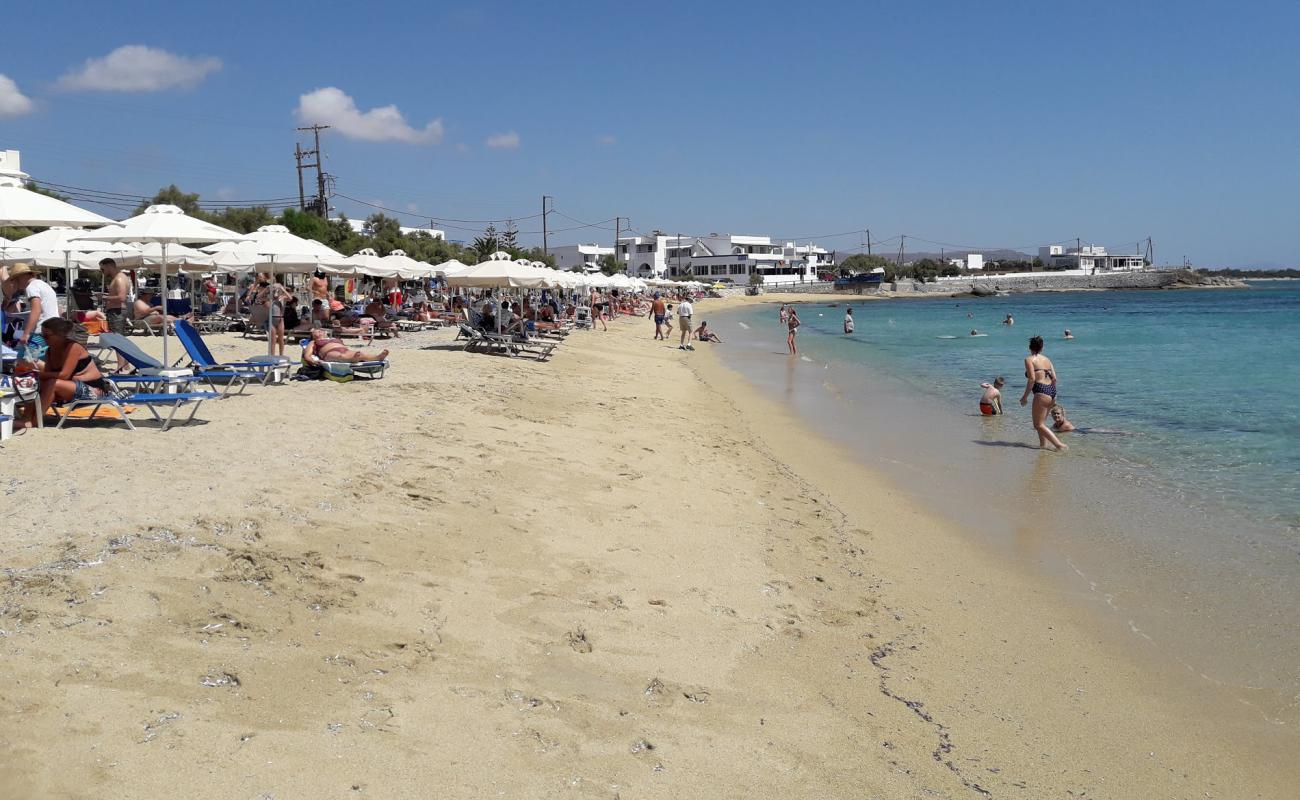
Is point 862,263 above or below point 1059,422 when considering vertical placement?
above

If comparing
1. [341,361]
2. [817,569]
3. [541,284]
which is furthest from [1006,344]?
[817,569]

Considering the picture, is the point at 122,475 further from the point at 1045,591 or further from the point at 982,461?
the point at 982,461

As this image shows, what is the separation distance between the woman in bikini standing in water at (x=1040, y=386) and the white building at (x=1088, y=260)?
158 m

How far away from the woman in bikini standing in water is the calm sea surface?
28 centimetres

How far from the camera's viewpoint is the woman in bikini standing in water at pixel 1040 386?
11.2 metres

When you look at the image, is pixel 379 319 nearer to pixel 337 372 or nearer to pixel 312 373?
pixel 312 373

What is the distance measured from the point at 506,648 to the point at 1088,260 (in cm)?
17469

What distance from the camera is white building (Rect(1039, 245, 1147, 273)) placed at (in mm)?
160250

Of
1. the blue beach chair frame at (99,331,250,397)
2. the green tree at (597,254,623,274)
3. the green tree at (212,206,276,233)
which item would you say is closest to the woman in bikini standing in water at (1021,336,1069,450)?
the blue beach chair frame at (99,331,250,397)

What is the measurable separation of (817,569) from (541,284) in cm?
1193

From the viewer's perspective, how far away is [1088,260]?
16025 centimetres

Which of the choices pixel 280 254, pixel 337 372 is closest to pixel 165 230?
pixel 337 372

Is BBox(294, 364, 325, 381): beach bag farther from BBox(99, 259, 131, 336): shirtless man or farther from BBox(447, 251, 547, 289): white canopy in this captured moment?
BBox(447, 251, 547, 289): white canopy

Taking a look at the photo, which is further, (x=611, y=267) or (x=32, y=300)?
(x=611, y=267)
